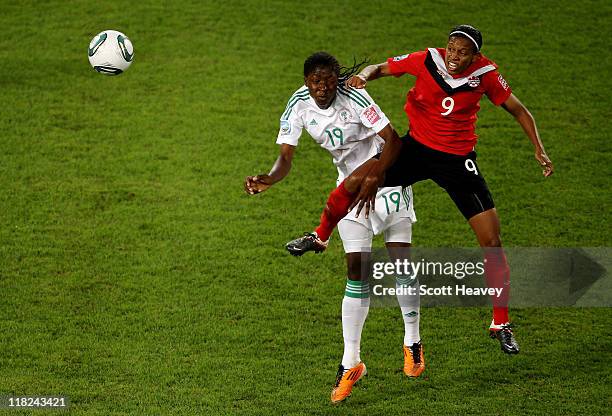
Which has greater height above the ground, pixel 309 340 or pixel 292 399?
pixel 309 340

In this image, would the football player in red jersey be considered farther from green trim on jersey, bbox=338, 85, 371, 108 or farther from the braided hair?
green trim on jersey, bbox=338, 85, 371, 108

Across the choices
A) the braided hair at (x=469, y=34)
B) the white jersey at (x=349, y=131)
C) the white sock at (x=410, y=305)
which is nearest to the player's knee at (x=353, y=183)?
the white jersey at (x=349, y=131)

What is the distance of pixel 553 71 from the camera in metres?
14.2

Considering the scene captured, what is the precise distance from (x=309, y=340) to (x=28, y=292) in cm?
269

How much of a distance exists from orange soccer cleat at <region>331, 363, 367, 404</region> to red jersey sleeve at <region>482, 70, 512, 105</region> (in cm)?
231

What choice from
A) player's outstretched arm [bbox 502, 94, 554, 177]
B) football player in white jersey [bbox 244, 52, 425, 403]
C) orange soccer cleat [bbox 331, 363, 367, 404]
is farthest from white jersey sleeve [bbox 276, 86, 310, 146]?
orange soccer cleat [bbox 331, 363, 367, 404]

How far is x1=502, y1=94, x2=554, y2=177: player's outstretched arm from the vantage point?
784 cm

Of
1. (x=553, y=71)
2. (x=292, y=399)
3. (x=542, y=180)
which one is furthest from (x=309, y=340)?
(x=553, y=71)

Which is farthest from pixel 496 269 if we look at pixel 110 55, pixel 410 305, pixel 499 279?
pixel 110 55

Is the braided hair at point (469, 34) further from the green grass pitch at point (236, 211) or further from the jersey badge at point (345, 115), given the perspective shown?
the green grass pitch at point (236, 211)

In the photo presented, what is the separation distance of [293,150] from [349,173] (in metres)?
0.51

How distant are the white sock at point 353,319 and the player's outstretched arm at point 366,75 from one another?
1.58 meters

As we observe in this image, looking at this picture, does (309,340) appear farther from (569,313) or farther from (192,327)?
(569,313)

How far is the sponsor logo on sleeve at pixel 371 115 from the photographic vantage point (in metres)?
7.90
